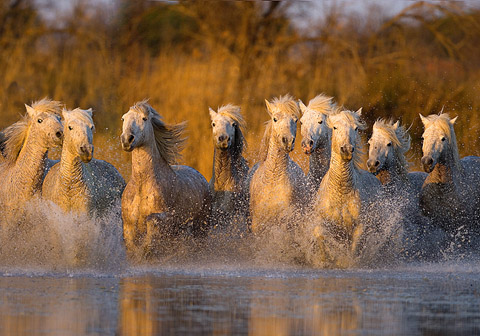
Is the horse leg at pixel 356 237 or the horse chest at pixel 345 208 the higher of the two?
the horse chest at pixel 345 208

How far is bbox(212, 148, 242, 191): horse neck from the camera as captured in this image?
1166cm

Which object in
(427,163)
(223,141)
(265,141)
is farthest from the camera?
(265,141)

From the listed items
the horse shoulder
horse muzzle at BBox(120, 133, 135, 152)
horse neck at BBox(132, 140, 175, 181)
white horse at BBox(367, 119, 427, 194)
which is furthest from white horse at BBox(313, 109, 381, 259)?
the horse shoulder

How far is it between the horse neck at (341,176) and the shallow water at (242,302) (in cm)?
87

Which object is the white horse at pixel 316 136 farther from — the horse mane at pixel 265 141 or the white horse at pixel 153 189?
the white horse at pixel 153 189

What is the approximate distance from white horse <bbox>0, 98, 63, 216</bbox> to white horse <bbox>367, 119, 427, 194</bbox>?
128 inches

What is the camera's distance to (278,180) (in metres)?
10.8

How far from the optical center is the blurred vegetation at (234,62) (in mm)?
16938

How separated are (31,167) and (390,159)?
3835 mm

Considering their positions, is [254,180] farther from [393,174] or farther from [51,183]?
[51,183]

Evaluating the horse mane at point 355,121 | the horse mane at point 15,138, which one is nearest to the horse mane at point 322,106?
the horse mane at point 355,121

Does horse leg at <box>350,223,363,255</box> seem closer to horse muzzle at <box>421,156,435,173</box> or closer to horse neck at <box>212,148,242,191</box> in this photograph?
horse muzzle at <box>421,156,435,173</box>

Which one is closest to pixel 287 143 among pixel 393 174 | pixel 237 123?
pixel 237 123

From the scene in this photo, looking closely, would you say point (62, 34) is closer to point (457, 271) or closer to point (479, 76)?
point (479, 76)
